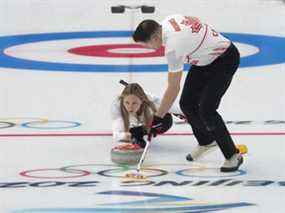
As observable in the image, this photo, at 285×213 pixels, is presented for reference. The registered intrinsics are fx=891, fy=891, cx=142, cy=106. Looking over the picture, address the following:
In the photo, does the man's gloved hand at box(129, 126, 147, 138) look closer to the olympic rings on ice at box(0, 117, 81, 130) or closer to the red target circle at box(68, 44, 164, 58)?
the olympic rings on ice at box(0, 117, 81, 130)

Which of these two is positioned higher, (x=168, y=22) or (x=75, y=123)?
(x=168, y=22)

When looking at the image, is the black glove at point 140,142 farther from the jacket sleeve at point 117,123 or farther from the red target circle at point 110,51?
the red target circle at point 110,51

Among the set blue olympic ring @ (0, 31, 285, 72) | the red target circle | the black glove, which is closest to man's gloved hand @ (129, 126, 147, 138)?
the black glove

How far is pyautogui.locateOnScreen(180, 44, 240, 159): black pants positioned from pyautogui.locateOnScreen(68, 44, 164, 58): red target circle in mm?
4665

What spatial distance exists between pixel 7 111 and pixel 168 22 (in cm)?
245

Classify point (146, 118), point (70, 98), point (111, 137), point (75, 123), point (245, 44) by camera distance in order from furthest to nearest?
point (245, 44) < point (70, 98) < point (75, 123) < point (111, 137) < point (146, 118)

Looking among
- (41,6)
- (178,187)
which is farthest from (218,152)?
(41,6)

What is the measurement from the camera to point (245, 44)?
11.0 m

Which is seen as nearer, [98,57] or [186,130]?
[186,130]

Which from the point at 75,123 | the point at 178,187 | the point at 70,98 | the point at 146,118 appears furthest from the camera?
the point at 70,98

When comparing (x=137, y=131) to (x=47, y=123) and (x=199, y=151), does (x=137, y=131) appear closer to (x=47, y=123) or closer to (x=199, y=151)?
(x=199, y=151)

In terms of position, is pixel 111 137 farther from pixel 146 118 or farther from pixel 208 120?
pixel 208 120

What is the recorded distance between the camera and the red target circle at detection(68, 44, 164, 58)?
10.0 metres

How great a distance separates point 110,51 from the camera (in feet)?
33.9
